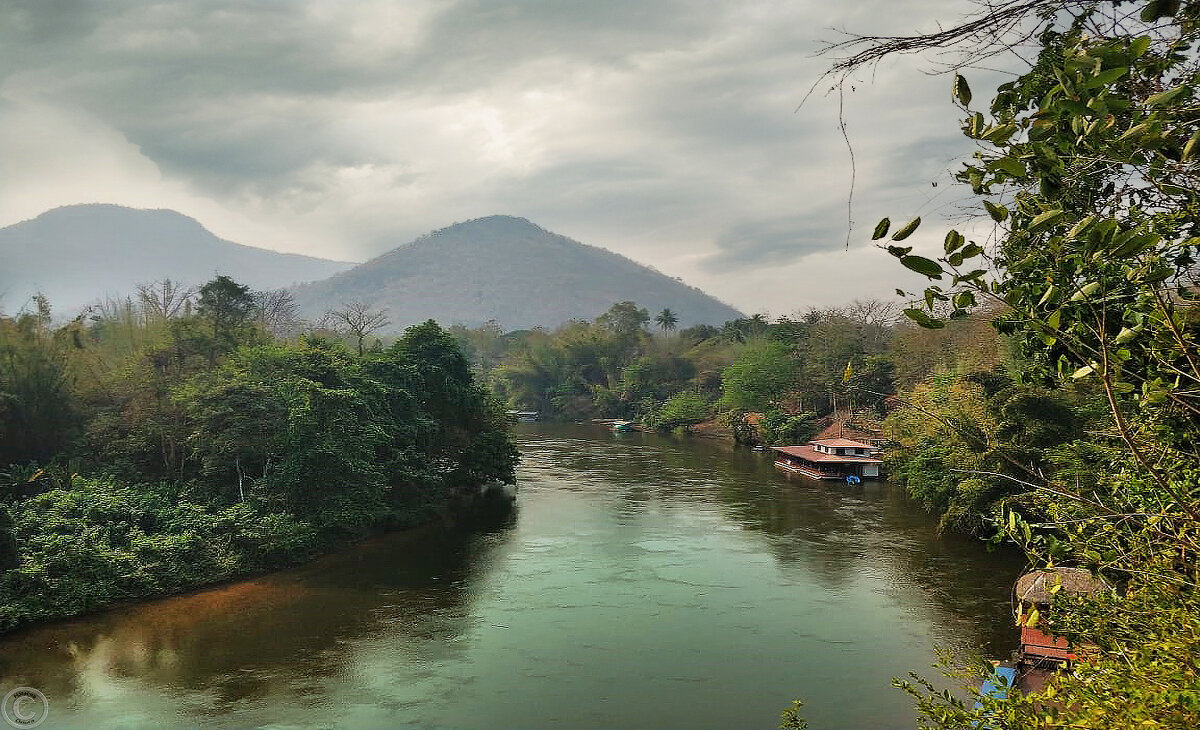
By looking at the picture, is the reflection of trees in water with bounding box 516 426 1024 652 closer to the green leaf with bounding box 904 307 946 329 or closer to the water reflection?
the water reflection

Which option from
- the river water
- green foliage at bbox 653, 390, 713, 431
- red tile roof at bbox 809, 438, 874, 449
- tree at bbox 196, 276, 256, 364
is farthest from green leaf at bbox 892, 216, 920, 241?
green foliage at bbox 653, 390, 713, 431

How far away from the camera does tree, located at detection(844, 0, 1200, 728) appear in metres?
2.06

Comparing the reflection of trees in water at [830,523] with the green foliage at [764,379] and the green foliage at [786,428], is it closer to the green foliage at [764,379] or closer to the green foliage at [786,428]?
the green foliage at [786,428]

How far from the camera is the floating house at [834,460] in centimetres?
3162

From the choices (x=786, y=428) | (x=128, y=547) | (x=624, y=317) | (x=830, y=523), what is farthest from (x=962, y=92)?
(x=624, y=317)

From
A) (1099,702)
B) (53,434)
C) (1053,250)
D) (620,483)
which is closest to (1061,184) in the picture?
(1053,250)

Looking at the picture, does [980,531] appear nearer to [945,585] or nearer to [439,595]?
[945,585]

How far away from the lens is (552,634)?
45.8 feet

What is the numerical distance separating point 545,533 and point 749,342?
132 feet

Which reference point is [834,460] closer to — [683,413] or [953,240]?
[683,413]

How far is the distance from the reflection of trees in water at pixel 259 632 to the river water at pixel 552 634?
0.05m

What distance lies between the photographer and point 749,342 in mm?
58750

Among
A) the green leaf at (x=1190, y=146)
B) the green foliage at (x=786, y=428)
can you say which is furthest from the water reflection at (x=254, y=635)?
the green foliage at (x=786, y=428)

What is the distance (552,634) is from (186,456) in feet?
40.0
